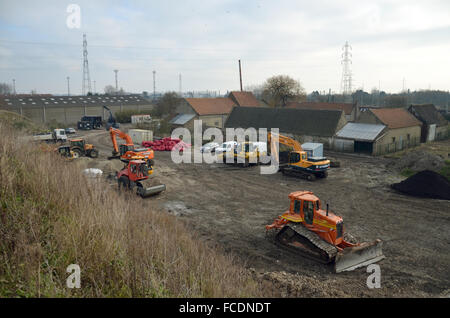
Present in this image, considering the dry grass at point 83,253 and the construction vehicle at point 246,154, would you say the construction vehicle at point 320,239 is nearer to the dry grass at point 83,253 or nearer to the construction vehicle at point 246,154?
the dry grass at point 83,253

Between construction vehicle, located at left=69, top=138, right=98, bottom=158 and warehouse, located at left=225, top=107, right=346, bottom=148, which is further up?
warehouse, located at left=225, top=107, right=346, bottom=148

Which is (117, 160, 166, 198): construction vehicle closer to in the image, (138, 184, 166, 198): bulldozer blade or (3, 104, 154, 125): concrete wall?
(138, 184, 166, 198): bulldozer blade

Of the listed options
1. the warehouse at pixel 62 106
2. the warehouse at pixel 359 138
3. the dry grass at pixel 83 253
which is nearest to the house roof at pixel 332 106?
the warehouse at pixel 359 138

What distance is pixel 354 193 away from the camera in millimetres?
20078

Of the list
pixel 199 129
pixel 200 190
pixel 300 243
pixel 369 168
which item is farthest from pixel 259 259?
pixel 199 129

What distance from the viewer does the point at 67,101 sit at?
6469 centimetres

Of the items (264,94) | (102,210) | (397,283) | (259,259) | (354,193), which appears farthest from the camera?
(264,94)

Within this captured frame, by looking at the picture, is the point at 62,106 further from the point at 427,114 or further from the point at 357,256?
the point at 357,256

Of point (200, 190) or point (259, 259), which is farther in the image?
point (200, 190)

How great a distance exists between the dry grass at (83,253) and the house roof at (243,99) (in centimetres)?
4714

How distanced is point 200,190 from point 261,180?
4.76 m

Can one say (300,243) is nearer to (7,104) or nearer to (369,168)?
(369,168)

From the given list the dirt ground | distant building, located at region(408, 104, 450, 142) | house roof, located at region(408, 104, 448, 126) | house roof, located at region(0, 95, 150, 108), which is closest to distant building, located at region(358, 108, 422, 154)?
distant building, located at region(408, 104, 450, 142)

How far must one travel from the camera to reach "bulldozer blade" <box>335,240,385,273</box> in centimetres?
1100
